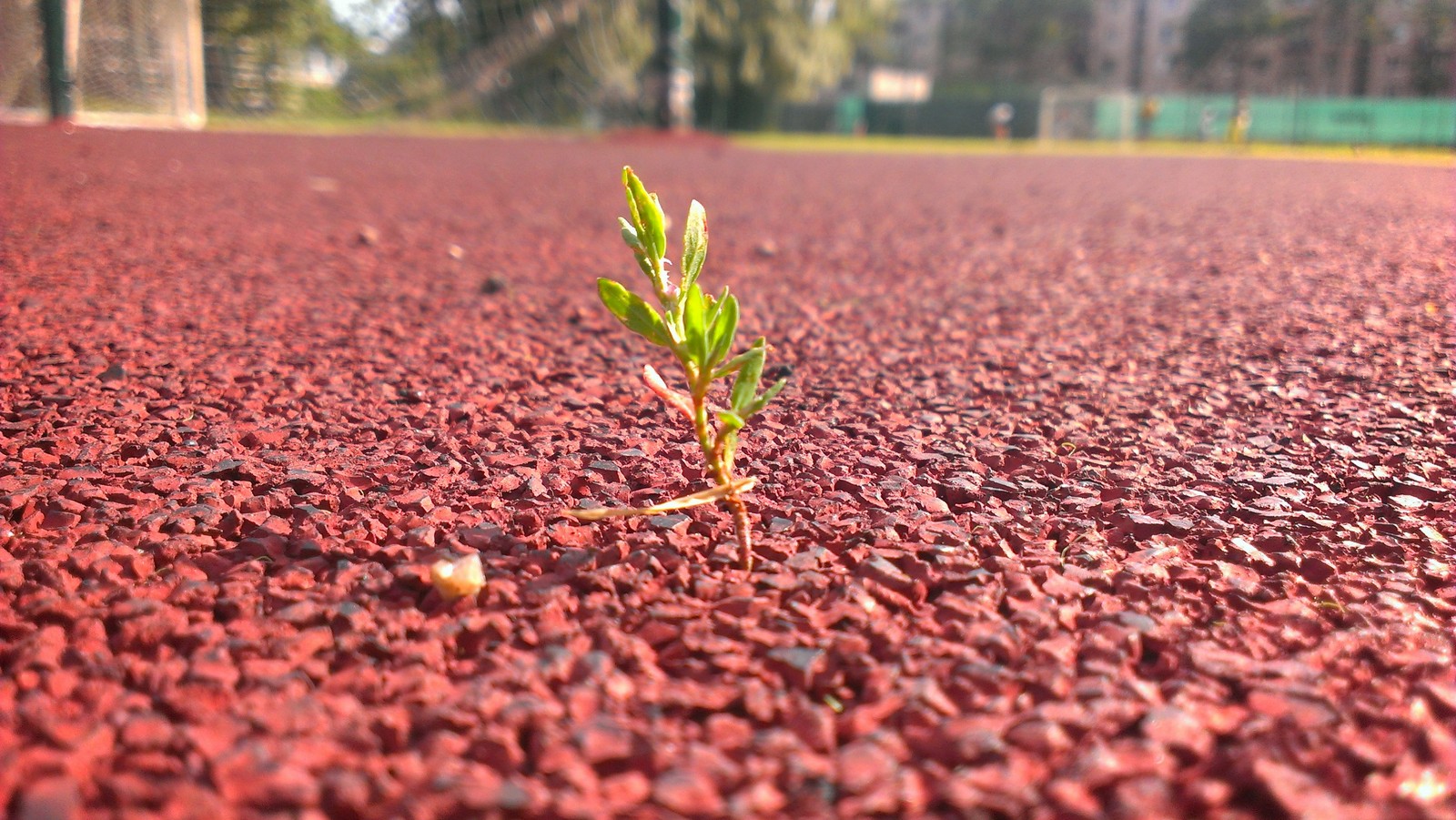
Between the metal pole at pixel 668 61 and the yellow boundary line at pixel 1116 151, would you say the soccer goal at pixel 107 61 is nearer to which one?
the metal pole at pixel 668 61

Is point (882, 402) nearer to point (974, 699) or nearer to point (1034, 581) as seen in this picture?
point (1034, 581)

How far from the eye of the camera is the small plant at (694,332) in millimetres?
1083

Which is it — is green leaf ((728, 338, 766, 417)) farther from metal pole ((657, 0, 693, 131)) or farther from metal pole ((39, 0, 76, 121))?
metal pole ((657, 0, 693, 131))

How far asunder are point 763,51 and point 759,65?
288mm

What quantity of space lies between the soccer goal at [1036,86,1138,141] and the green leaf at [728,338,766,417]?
30.6 m

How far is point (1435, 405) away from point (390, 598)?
5.52 feet

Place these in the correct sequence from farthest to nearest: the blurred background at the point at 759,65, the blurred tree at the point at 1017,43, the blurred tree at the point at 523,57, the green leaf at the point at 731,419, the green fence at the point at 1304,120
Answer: the blurred tree at the point at 1017,43 → the green fence at the point at 1304,120 → the blurred tree at the point at 523,57 → the blurred background at the point at 759,65 → the green leaf at the point at 731,419

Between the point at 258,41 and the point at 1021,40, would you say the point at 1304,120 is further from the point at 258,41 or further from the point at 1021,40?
the point at 258,41

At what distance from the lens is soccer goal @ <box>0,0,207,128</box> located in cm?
948

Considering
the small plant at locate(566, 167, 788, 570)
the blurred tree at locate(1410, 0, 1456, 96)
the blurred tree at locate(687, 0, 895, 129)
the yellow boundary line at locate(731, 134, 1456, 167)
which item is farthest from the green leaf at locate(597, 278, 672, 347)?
the blurred tree at locate(1410, 0, 1456, 96)

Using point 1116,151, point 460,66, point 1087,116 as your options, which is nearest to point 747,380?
point 460,66

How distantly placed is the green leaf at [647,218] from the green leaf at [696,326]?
55 mm

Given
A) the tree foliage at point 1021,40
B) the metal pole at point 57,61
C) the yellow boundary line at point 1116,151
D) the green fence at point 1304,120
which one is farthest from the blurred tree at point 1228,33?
the metal pole at point 57,61

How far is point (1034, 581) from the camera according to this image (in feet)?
3.63
